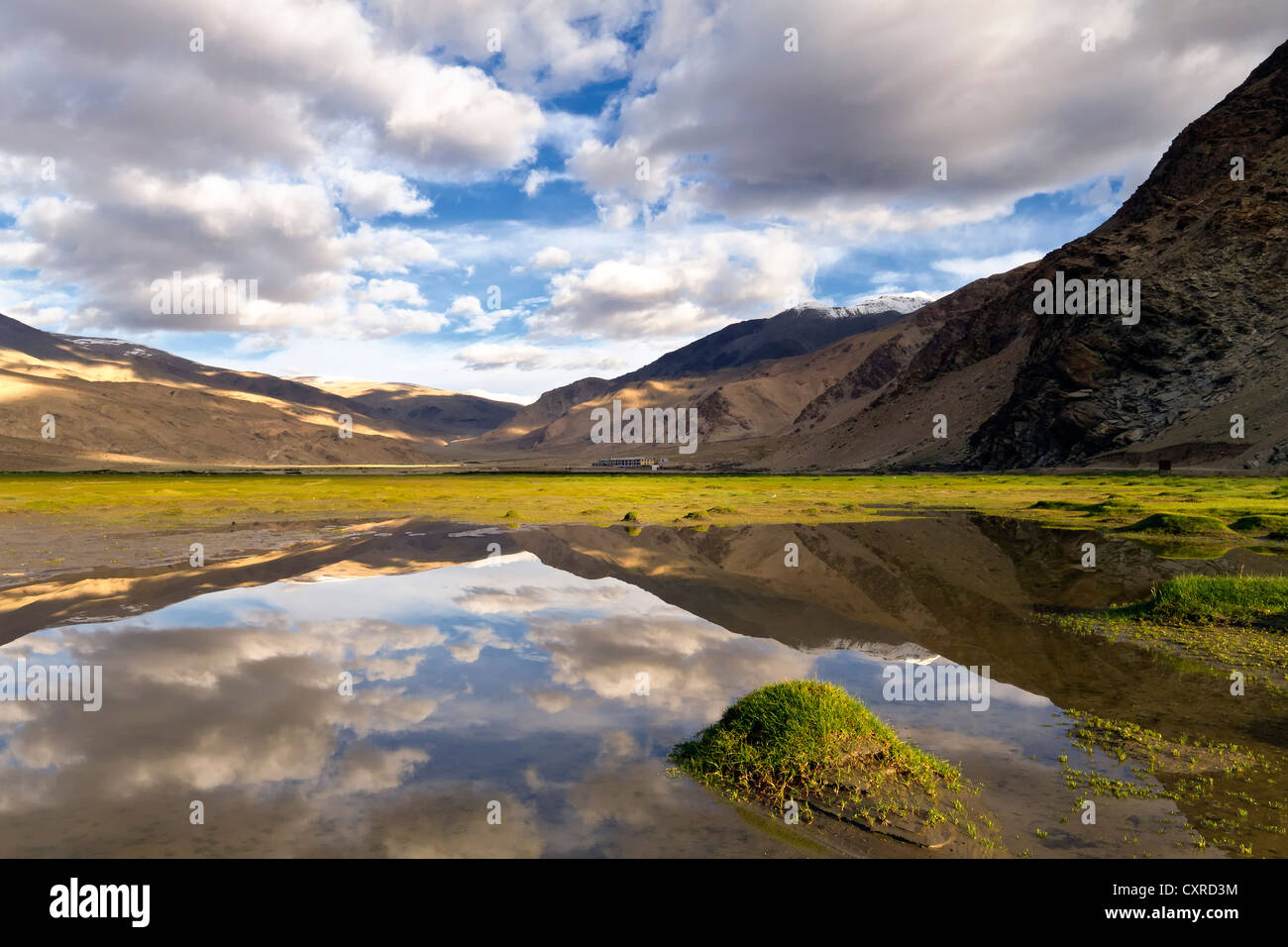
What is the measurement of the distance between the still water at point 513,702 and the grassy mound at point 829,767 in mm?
402

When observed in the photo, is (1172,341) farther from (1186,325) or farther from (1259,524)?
(1259,524)

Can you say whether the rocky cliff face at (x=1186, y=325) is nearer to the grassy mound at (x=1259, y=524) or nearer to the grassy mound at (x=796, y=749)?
the grassy mound at (x=1259, y=524)

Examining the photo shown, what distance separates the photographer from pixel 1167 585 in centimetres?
1753

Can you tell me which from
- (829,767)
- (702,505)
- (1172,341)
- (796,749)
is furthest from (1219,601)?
(1172,341)

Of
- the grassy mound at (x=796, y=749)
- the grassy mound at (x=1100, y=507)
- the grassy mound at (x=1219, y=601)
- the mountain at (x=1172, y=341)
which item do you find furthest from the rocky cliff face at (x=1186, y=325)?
the grassy mound at (x=796, y=749)

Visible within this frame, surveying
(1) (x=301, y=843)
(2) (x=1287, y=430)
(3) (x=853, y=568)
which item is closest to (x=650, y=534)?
(3) (x=853, y=568)

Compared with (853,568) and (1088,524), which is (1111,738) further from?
(1088,524)

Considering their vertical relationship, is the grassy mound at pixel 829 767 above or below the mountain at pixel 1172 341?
below

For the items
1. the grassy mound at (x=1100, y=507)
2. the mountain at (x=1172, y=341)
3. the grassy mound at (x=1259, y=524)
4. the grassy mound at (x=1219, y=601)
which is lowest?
the grassy mound at (x=1219, y=601)

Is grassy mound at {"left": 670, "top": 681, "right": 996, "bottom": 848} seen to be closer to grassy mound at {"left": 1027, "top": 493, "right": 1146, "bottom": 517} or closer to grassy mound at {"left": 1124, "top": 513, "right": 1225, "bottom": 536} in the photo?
grassy mound at {"left": 1124, "top": 513, "right": 1225, "bottom": 536}

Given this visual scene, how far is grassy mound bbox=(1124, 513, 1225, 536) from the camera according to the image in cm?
3098

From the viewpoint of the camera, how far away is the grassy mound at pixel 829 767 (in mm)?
7492

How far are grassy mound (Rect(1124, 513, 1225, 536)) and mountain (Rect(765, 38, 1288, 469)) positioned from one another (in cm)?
5897

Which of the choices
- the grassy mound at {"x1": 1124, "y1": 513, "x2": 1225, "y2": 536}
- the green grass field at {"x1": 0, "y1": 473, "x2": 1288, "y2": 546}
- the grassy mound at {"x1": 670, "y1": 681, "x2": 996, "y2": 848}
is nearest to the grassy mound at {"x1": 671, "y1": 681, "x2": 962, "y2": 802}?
the grassy mound at {"x1": 670, "y1": 681, "x2": 996, "y2": 848}
